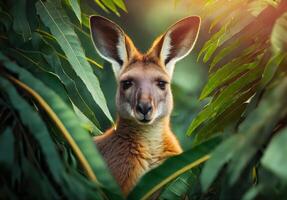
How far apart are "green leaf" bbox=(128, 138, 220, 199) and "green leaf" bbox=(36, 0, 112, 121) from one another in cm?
26

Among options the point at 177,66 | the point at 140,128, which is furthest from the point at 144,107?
the point at 177,66

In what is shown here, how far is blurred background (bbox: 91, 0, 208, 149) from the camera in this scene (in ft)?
6.72

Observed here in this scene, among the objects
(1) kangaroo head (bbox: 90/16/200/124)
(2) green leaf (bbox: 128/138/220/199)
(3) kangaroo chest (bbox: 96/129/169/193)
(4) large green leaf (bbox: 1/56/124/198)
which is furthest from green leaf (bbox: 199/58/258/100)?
(4) large green leaf (bbox: 1/56/124/198)

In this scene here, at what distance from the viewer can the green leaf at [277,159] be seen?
3.33ft

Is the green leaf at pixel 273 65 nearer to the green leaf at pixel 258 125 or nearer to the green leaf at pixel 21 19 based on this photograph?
the green leaf at pixel 258 125

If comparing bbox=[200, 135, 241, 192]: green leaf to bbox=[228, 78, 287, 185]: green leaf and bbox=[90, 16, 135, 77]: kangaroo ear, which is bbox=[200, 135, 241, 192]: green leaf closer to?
bbox=[228, 78, 287, 185]: green leaf

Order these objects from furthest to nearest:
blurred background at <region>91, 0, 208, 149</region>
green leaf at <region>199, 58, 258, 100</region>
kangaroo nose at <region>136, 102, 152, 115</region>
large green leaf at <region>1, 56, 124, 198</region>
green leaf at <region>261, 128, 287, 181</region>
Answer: blurred background at <region>91, 0, 208, 149</region> → green leaf at <region>199, 58, 258, 100</region> → kangaroo nose at <region>136, 102, 152, 115</region> → large green leaf at <region>1, 56, 124, 198</region> → green leaf at <region>261, 128, 287, 181</region>

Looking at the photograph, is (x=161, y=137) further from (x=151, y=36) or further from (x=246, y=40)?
(x=151, y=36)

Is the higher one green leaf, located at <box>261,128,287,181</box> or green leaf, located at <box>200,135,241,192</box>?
green leaf, located at <box>261,128,287,181</box>

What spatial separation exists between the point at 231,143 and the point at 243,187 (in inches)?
7.9

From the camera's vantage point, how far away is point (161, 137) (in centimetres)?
172

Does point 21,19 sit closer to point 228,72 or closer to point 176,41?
point 176,41

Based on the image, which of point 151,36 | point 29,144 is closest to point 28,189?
point 29,144

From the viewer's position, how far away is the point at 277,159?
102 cm
